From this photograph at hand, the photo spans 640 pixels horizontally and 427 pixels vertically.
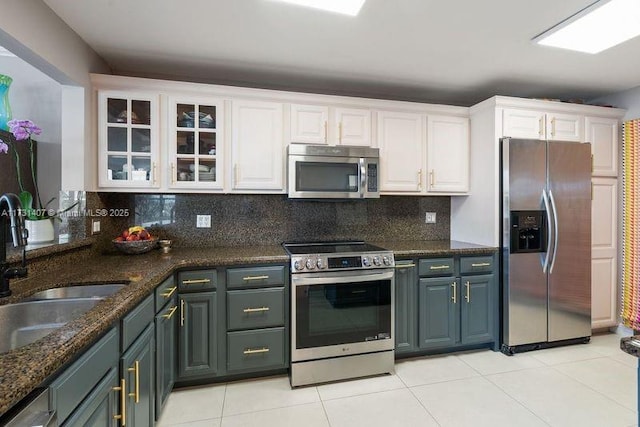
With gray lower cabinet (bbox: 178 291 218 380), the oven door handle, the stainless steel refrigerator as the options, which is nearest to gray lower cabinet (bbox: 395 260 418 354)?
the oven door handle

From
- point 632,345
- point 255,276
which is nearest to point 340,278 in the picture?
point 255,276

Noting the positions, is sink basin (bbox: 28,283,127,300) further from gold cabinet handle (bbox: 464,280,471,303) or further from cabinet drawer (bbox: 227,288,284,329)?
gold cabinet handle (bbox: 464,280,471,303)

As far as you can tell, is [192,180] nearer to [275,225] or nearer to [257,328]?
[275,225]

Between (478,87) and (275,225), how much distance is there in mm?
2348

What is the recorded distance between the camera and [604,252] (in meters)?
2.97

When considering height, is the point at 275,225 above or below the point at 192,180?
below

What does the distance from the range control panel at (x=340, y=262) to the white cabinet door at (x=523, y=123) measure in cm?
159

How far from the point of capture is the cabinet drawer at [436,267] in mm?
2523

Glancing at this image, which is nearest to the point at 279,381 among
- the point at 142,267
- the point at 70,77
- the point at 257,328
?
the point at 257,328

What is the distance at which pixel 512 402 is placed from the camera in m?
2.02

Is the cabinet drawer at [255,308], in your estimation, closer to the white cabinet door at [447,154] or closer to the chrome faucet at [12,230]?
the chrome faucet at [12,230]

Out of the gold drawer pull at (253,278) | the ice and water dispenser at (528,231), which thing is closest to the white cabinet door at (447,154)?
the ice and water dispenser at (528,231)

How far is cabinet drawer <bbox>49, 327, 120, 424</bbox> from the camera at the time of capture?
0.85 metres

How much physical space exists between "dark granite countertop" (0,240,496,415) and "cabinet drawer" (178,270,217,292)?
2.1 inches
